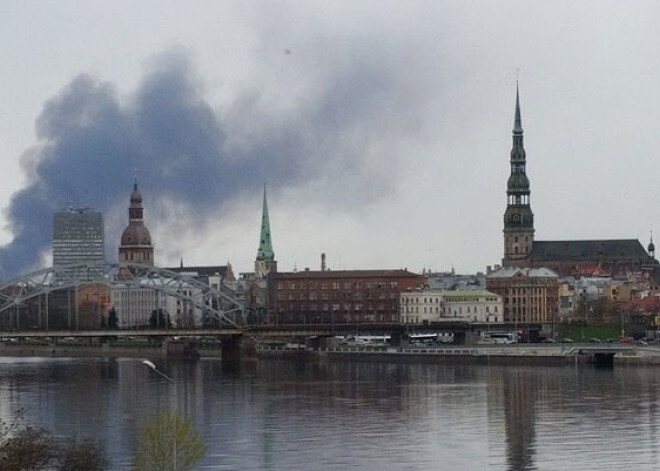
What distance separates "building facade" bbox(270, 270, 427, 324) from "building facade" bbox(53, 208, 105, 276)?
5131 centimetres

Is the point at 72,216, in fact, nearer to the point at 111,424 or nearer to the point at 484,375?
the point at 484,375

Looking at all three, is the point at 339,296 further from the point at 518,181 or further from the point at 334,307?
the point at 518,181

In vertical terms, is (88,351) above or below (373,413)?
above

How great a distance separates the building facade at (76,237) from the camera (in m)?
153

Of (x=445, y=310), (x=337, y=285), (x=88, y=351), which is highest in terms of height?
(x=337, y=285)

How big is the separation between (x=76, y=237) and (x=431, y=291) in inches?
2203

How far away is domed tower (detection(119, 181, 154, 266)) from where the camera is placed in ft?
468

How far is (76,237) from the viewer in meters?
154

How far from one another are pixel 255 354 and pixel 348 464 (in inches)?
1801

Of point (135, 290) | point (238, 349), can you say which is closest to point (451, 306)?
point (238, 349)

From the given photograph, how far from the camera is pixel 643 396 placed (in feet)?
178

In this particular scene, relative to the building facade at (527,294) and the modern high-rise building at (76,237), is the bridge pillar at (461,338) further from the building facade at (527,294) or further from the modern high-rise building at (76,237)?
the modern high-rise building at (76,237)

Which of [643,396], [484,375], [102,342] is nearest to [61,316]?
[102,342]

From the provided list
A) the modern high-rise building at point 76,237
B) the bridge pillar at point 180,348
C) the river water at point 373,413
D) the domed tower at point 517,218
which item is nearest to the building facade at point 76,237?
the modern high-rise building at point 76,237
